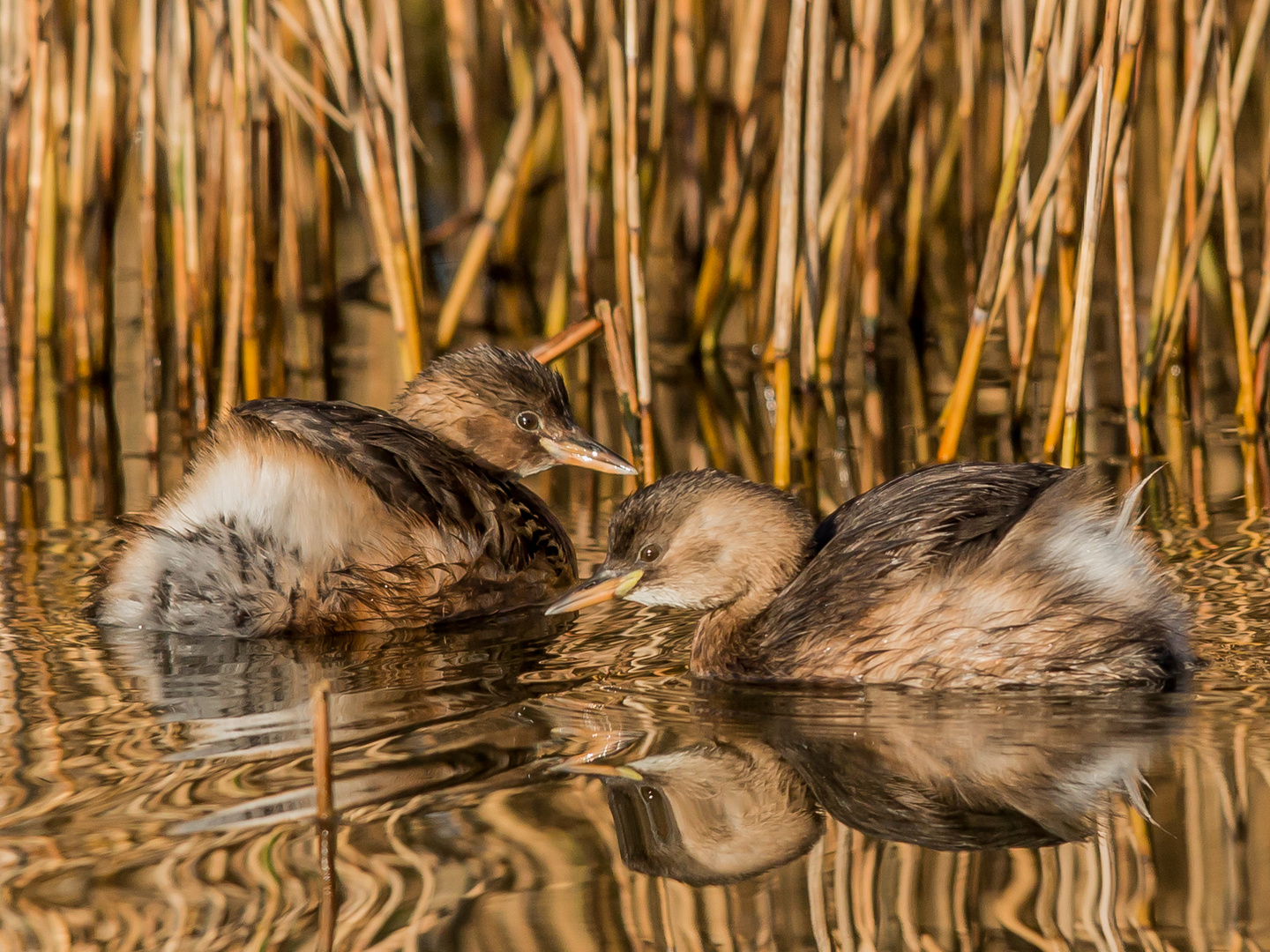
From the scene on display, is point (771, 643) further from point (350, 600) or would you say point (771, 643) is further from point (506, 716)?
point (350, 600)

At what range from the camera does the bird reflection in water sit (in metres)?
3.08

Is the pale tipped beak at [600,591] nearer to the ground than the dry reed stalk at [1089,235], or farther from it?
nearer to the ground

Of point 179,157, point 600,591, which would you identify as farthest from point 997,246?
point 179,157

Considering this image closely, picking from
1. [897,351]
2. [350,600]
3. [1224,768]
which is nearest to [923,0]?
[897,351]

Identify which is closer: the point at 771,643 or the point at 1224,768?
the point at 1224,768

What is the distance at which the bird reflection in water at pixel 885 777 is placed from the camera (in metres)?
3.08

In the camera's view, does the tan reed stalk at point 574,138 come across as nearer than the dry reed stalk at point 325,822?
No

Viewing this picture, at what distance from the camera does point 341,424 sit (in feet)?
15.2

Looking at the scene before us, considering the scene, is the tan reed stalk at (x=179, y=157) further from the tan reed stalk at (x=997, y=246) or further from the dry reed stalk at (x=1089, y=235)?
the dry reed stalk at (x=1089, y=235)

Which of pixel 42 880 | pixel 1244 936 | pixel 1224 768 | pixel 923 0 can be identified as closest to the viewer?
pixel 1244 936

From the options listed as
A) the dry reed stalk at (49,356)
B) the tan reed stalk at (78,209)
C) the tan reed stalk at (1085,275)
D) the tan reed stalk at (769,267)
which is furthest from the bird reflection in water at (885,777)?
the tan reed stalk at (78,209)

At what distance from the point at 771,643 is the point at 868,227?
3.02m

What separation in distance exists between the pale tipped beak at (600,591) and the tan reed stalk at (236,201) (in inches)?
74.0

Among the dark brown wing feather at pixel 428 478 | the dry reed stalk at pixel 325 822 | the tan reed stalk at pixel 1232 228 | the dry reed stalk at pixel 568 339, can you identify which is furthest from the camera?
the dry reed stalk at pixel 568 339
